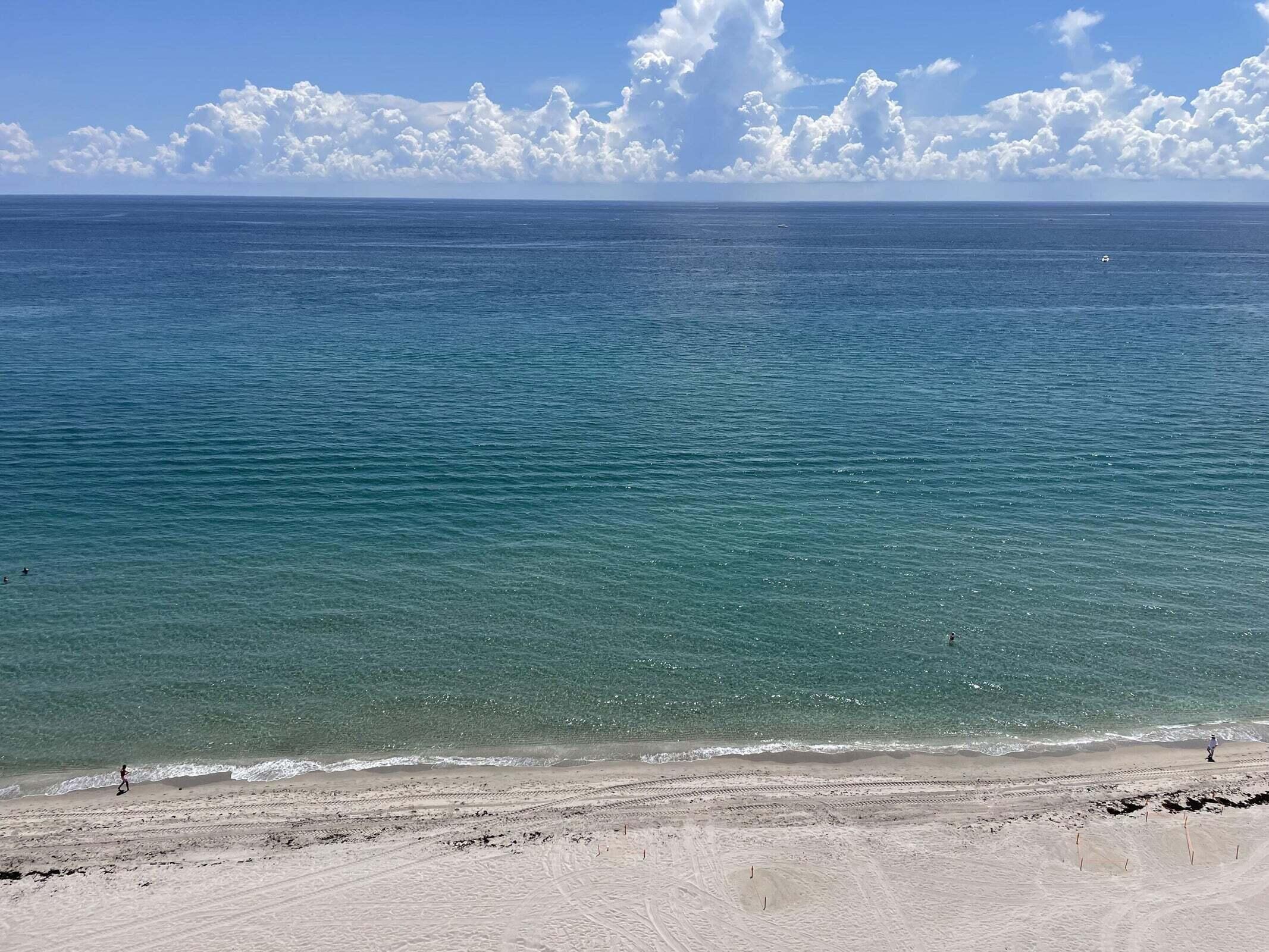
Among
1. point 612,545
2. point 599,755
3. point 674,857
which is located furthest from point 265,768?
point 612,545

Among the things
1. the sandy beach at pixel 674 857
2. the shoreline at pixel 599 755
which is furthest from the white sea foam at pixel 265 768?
the sandy beach at pixel 674 857

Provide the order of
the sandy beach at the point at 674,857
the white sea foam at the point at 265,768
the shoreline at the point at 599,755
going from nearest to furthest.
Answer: the sandy beach at the point at 674,857
the white sea foam at the point at 265,768
the shoreline at the point at 599,755

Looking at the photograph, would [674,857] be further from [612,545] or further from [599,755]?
[612,545]

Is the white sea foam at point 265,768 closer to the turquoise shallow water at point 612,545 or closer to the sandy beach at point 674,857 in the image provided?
the sandy beach at point 674,857

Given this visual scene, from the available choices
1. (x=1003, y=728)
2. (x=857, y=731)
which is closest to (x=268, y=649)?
(x=857, y=731)

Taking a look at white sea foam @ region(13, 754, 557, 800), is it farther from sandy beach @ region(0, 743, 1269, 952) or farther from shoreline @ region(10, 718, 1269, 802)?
sandy beach @ region(0, 743, 1269, 952)

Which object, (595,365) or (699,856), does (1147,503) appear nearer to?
(699,856)
